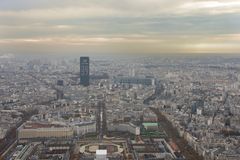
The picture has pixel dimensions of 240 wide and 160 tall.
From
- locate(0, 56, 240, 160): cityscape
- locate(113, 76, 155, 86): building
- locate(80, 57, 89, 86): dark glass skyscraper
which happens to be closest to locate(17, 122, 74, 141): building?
locate(0, 56, 240, 160): cityscape

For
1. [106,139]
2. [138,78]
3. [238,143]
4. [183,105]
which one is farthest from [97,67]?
[238,143]

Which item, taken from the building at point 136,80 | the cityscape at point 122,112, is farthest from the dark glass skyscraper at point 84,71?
the building at point 136,80

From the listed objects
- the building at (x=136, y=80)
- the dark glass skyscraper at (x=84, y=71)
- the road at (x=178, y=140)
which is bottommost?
the road at (x=178, y=140)

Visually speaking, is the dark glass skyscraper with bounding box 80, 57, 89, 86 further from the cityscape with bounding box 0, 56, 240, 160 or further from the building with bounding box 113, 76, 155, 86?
the building with bounding box 113, 76, 155, 86

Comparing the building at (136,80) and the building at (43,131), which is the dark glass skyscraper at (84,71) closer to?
the building at (136,80)

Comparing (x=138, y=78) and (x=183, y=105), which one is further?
(x=138, y=78)

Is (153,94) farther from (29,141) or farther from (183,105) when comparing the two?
(29,141)

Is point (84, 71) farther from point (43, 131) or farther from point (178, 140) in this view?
point (178, 140)

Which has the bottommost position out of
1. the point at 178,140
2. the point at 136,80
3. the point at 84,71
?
the point at 178,140

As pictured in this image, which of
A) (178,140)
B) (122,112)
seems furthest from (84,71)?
(178,140)
